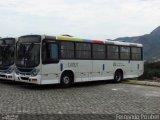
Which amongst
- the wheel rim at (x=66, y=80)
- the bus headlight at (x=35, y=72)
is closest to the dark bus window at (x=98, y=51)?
the wheel rim at (x=66, y=80)

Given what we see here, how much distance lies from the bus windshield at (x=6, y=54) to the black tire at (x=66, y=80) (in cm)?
290

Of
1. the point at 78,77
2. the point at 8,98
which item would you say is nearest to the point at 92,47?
the point at 78,77

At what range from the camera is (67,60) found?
62.1ft

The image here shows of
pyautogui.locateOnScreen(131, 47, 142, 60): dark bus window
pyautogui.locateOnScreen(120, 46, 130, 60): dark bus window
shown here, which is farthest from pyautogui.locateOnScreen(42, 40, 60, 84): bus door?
pyautogui.locateOnScreen(131, 47, 142, 60): dark bus window

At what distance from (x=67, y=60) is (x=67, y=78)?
0.94 metres

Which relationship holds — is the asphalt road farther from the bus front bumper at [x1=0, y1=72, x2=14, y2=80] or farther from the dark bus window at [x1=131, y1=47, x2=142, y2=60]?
the dark bus window at [x1=131, y1=47, x2=142, y2=60]

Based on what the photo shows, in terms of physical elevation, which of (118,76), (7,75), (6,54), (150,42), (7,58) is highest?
(150,42)

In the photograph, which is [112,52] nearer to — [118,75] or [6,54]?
[118,75]

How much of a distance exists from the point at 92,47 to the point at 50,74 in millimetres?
3663

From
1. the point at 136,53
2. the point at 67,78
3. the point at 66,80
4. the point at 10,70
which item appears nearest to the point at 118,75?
the point at 136,53

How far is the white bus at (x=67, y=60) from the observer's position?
17812 mm

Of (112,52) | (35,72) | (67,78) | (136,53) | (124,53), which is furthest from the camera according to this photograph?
(136,53)

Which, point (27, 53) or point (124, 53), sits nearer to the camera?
point (27, 53)

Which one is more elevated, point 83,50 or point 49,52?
point 83,50
